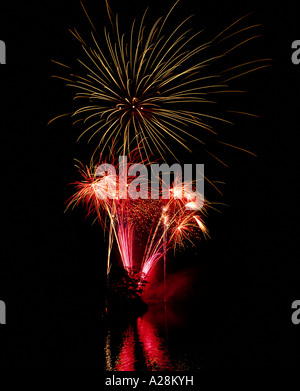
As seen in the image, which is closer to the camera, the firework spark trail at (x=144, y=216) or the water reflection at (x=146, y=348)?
the water reflection at (x=146, y=348)

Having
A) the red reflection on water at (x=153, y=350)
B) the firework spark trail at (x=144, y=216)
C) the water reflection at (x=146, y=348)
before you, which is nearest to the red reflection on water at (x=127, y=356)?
the water reflection at (x=146, y=348)

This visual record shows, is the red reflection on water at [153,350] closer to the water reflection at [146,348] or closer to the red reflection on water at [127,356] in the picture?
the water reflection at [146,348]

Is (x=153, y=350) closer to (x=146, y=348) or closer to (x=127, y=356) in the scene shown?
Answer: (x=146, y=348)

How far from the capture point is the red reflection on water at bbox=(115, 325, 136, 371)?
237 inches

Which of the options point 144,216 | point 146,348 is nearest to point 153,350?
point 146,348

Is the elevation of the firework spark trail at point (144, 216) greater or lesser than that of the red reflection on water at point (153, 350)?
greater

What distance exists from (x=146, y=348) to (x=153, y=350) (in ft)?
0.86

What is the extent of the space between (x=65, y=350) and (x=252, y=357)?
3.68 meters

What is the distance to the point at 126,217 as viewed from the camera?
607 inches

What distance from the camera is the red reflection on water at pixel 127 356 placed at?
6008 millimetres

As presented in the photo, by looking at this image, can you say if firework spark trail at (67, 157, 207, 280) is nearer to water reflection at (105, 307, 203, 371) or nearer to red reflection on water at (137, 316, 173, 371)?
water reflection at (105, 307, 203, 371)
